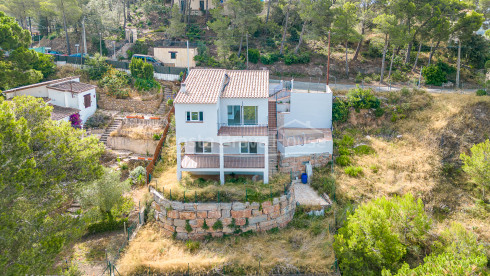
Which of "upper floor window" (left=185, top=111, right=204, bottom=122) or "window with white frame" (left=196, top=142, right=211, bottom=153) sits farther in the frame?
"window with white frame" (left=196, top=142, right=211, bottom=153)

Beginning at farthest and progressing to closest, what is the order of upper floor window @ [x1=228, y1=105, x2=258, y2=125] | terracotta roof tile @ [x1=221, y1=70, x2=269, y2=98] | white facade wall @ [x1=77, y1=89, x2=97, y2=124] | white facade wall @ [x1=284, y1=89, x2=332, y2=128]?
white facade wall @ [x1=77, y1=89, x2=97, y2=124] → white facade wall @ [x1=284, y1=89, x2=332, y2=128] → upper floor window @ [x1=228, y1=105, x2=258, y2=125] → terracotta roof tile @ [x1=221, y1=70, x2=269, y2=98]

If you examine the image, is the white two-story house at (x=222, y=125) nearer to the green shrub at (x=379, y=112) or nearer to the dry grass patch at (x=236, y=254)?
the dry grass patch at (x=236, y=254)

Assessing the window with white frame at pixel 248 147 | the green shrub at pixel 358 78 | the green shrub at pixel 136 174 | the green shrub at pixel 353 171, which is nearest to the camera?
the window with white frame at pixel 248 147

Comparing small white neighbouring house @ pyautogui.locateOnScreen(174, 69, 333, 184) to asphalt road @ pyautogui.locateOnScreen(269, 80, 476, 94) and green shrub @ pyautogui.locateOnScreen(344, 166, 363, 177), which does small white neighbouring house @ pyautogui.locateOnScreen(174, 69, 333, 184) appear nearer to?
green shrub @ pyautogui.locateOnScreen(344, 166, 363, 177)

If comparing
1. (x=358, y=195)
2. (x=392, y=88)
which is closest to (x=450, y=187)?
(x=358, y=195)

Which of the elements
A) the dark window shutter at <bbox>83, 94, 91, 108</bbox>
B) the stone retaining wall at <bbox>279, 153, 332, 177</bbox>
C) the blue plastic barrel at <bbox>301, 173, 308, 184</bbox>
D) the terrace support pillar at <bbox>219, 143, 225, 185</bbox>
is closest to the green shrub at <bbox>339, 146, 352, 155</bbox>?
the stone retaining wall at <bbox>279, 153, 332, 177</bbox>

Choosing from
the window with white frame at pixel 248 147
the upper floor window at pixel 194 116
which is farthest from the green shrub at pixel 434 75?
the upper floor window at pixel 194 116
